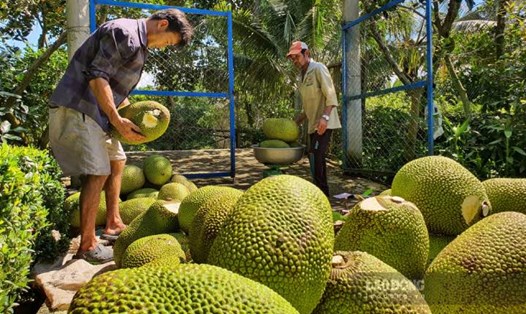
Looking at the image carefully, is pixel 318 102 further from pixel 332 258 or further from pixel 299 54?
pixel 332 258

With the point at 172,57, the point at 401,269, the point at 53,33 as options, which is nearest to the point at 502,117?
the point at 172,57

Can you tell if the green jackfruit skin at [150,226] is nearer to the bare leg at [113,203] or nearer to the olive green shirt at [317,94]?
the bare leg at [113,203]

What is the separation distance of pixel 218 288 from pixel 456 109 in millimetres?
7617

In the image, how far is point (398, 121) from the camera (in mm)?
5262

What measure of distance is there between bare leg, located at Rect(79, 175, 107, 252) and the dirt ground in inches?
75.4

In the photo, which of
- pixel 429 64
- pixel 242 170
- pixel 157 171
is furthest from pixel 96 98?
pixel 242 170

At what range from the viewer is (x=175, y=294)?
0.62 m

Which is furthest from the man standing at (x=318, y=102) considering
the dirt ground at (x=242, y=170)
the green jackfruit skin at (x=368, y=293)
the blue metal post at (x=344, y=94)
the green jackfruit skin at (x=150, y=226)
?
the green jackfruit skin at (x=368, y=293)

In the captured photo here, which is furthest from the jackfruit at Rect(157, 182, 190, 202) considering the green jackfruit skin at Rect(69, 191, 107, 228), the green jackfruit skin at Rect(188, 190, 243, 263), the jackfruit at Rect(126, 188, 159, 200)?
the green jackfruit skin at Rect(188, 190, 243, 263)

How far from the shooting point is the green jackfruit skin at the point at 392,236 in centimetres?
112

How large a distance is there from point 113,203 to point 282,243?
213 cm

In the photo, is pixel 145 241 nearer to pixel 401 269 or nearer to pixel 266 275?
pixel 266 275

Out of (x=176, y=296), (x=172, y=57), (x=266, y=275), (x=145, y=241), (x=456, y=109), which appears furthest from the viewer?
(x=456, y=109)

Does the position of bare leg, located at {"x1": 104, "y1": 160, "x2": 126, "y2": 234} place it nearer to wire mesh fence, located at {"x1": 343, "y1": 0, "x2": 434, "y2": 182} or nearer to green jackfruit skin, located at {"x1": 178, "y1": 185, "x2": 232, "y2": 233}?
green jackfruit skin, located at {"x1": 178, "y1": 185, "x2": 232, "y2": 233}
